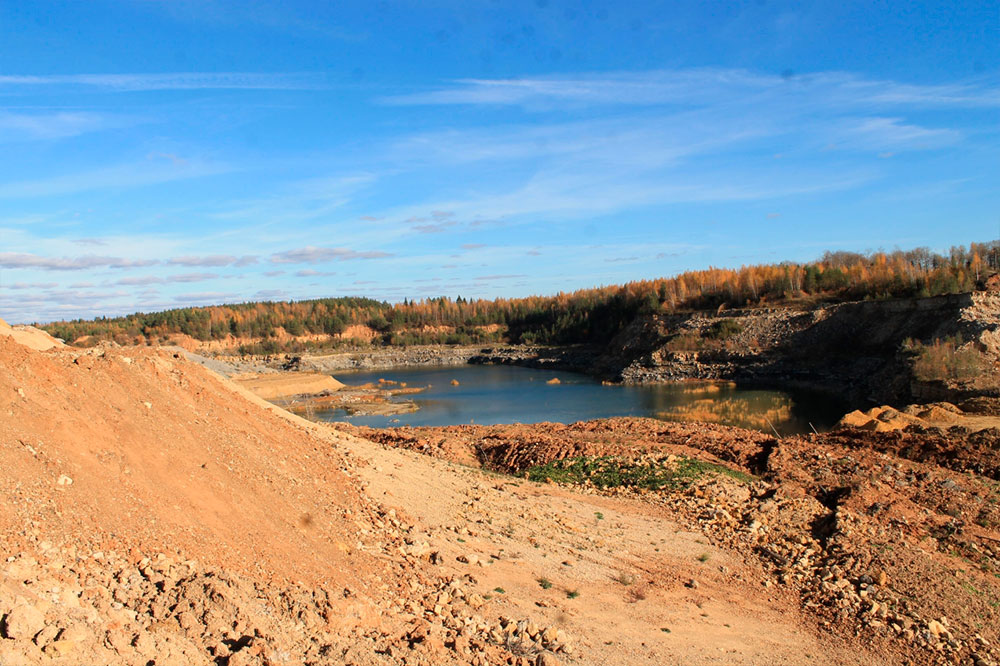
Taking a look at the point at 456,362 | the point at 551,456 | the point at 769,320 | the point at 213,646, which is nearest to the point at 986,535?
the point at 551,456

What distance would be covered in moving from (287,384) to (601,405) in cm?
2608

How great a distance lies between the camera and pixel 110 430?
7402mm

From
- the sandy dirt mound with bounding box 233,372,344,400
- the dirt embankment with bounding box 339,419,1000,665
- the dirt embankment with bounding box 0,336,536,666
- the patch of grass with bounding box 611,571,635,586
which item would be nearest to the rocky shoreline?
the sandy dirt mound with bounding box 233,372,344,400

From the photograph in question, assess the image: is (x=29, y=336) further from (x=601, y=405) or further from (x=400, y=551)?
(x=601, y=405)

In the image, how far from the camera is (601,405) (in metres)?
40.5

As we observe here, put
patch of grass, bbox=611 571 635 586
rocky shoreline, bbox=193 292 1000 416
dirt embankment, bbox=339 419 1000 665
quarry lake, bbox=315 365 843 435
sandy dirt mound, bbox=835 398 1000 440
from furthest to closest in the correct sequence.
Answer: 1. rocky shoreline, bbox=193 292 1000 416
2. quarry lake, bbox=315 365 843 435
3. sandy dirt mound, bbox=835 398 1000 440
4. patch of grass, bbox=611 571 635 586
5. dirt embankment, bbox=339 419 1000 665

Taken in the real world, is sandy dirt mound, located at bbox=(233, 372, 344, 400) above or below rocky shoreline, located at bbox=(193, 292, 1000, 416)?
below

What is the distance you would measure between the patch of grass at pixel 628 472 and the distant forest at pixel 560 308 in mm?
26307

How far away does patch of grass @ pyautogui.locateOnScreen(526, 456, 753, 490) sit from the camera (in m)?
13.6

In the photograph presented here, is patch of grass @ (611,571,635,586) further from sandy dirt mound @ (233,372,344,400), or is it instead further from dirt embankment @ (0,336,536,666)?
sandy dirt mound @ (233,372,344,400)

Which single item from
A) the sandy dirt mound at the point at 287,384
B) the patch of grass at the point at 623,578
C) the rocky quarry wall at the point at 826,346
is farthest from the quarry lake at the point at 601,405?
the patch of grass at the point at 623,578

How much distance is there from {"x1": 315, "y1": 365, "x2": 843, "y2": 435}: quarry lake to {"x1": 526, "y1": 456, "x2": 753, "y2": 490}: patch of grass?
1616cm

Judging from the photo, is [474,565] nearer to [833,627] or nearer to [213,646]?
[213,646]

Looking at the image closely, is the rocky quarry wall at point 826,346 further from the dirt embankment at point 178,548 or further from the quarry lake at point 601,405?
the dirt embankment at point 178,548
